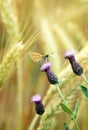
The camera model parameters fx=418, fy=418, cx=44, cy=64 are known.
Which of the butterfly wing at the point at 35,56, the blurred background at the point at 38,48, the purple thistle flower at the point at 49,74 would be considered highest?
the blurred background at the point at 38,48

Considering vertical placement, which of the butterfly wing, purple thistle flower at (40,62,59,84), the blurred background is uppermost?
the blurred background

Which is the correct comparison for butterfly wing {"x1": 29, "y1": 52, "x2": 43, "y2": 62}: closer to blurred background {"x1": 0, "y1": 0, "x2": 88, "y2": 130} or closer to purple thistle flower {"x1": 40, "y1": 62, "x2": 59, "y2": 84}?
purple thistle flower {"x1": 40, "y1": 62, "x2": 59, "y2": 84}

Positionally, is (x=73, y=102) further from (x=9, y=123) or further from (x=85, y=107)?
(x=9, y=123)

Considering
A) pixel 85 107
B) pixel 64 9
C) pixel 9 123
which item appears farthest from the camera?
pixel 64 9

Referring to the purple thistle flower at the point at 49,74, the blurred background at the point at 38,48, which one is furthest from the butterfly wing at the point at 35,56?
the blurred background at the point at 38,48

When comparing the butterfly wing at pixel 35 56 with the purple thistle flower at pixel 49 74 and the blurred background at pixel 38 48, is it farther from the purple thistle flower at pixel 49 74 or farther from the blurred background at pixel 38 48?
the blurred background at pixel 38 48

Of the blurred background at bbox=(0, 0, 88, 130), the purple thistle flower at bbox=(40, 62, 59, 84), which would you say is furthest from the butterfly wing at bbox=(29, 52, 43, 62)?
the blurred background at bbox=(0, 0, 88, 130)

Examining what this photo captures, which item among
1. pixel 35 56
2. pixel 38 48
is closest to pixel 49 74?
pixel 35 56

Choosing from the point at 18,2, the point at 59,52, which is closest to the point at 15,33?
the point at 59,52

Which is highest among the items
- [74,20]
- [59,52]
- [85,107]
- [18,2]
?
[18,2]
